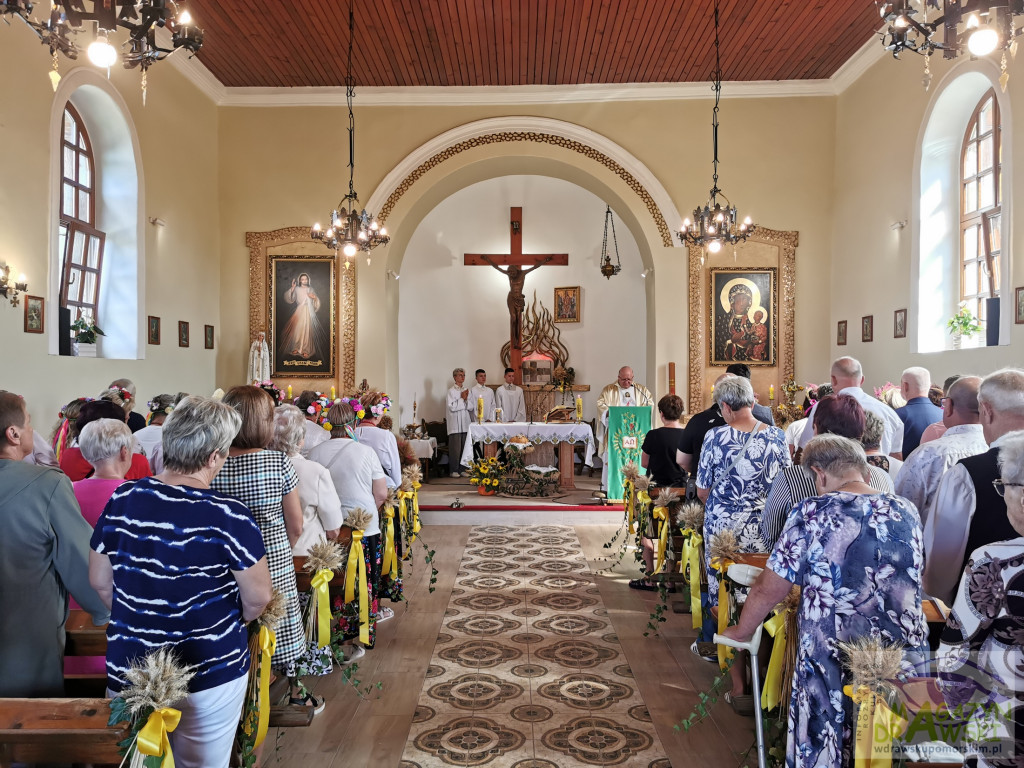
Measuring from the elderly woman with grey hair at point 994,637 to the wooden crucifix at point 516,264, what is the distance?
38.1ft

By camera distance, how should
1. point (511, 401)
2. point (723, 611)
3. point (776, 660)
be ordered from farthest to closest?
point (511, 401), point (723, 611), point (776, 660)

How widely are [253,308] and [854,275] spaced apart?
8.26 metres

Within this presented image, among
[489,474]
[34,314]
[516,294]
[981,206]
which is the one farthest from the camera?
[516,294]

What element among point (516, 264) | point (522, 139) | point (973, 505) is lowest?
point (973, 505)

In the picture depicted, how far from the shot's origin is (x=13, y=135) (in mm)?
6750

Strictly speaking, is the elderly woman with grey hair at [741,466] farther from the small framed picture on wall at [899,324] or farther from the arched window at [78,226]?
the arched window at [78,226]

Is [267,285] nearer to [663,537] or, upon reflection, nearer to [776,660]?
[663,537]

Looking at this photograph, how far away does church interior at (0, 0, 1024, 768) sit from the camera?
699 centimetres

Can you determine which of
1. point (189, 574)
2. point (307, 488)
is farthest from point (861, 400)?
point (189, 574)

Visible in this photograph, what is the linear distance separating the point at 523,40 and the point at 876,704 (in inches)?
354

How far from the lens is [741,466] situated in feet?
14.4

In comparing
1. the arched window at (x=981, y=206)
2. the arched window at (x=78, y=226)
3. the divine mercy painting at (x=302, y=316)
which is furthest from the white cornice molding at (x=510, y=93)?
the arched window at (x=981, y=206)

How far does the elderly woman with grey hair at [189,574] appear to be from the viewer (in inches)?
90.3

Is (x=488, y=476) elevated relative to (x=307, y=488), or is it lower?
lower
